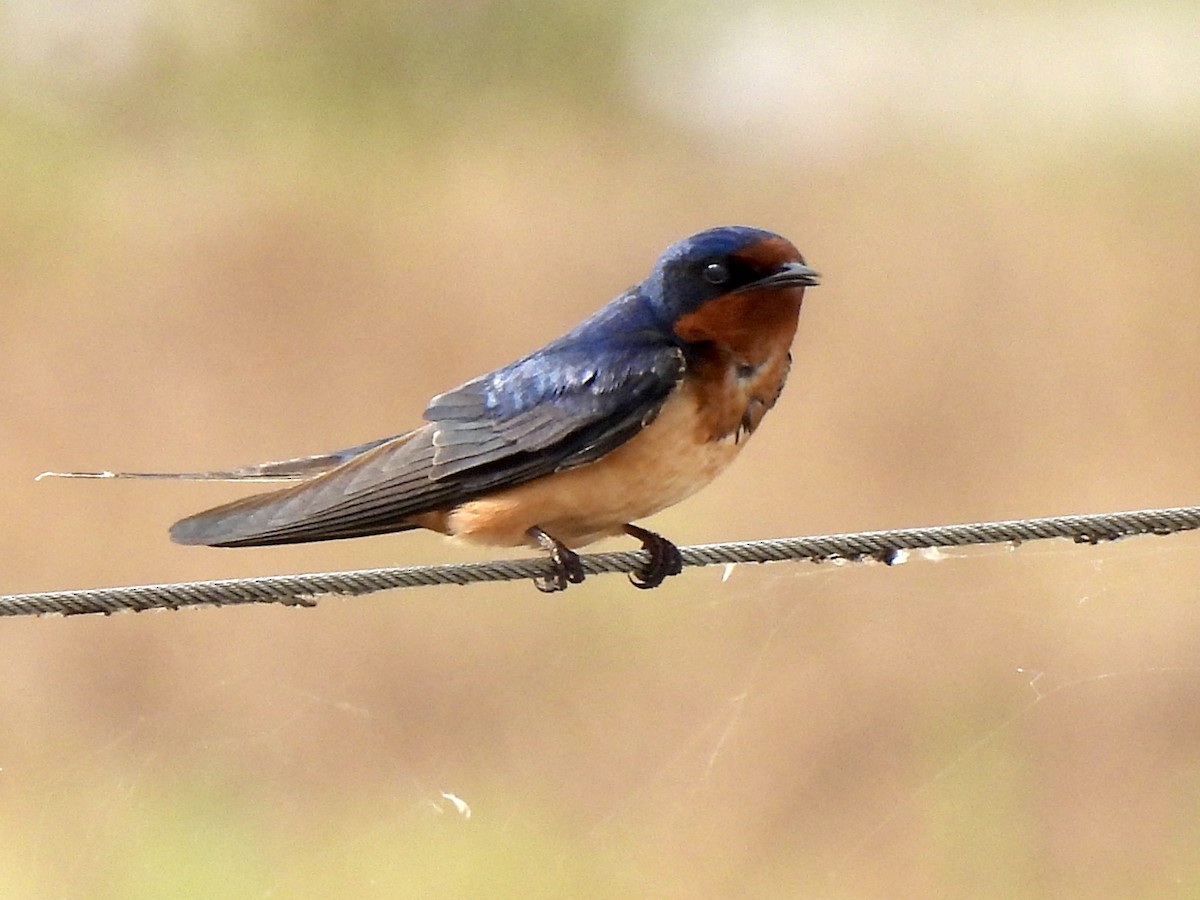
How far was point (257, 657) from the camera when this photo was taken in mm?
3654

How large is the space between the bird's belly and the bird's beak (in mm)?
136

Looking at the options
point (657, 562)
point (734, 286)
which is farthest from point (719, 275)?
point (657, 562)

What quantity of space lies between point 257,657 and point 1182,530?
2744 mm

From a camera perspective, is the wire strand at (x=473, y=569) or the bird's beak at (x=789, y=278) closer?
the wire strand at (x=473, y=569)

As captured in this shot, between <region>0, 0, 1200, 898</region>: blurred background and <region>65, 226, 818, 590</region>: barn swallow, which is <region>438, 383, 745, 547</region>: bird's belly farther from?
<region>0, 0, 1200, 898</region>: blurred background

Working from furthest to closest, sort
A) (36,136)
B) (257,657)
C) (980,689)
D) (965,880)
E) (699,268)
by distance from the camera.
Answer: (36,136), (257,657), (980,689), (965,880), (699,268)

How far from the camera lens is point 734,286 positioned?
162 centimetres

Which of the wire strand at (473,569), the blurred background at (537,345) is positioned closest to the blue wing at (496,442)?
the wire strand at (473,569)

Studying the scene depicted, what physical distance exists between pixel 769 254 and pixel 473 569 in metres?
0.52

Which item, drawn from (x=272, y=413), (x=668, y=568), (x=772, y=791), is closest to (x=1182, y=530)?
(x=668, y=568)

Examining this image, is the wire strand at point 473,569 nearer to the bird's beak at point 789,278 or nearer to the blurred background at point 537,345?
the bird's beak at point 789,278

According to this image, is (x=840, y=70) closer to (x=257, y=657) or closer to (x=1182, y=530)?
(x=257, y=657)

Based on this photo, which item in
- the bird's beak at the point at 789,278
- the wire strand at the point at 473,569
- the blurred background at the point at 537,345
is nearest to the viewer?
the wire strand at the point at 473,569

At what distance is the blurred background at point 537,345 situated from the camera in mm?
3250
